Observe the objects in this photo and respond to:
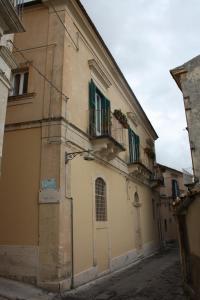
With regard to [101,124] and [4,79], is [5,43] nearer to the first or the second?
[4,79]

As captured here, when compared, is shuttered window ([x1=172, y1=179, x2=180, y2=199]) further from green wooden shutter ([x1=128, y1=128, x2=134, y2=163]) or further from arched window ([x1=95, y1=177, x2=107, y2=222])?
arched window ([x1=95, y1=177, x2=107, y2=222])

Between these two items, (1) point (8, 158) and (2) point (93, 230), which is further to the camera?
(2) point (93, 230)

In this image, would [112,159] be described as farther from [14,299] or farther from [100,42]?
[14,299]

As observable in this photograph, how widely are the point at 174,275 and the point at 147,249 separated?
6.08m

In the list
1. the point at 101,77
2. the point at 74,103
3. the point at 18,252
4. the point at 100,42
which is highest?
the point at 100,42

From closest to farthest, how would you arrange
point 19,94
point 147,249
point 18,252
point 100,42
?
point 18,252 → point 19,94 → point 100,42 → point 147,249

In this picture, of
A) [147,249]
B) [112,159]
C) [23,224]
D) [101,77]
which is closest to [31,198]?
[23,224]

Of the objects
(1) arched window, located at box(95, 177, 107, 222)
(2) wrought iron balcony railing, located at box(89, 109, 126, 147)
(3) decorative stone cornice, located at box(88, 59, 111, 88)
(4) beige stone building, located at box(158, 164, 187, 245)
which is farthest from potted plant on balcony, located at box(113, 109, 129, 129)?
(4) beige stone building, located at box(158, 164, 187, 245)

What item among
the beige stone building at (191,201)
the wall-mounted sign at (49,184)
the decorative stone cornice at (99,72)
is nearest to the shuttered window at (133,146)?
the beige stone building at (191,201)

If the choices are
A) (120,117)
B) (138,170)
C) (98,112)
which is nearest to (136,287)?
(98,112)

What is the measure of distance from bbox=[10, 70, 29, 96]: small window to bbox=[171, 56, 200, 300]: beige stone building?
5.67 m

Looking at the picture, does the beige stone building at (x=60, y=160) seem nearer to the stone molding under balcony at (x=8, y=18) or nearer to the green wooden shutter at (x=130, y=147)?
the green wooden shutter at (x=130, y=147)

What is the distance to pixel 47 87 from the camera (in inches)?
359

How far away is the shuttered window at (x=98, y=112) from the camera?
10664mm
